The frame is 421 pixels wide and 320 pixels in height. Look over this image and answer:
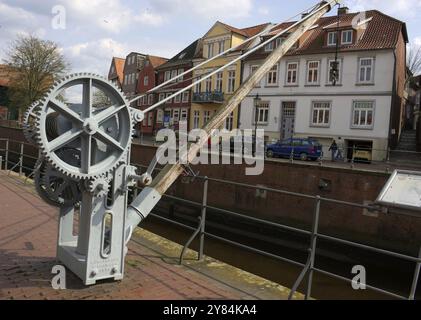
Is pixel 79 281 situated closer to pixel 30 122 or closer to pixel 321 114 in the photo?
pixel 30 122

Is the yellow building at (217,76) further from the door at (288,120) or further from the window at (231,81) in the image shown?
the door at (288,120)

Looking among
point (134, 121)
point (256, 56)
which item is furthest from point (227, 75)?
point (134, 121)

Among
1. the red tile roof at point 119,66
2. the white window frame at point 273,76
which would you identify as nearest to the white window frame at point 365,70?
the white window frame at point 273,76

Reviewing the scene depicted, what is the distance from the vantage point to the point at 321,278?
44.9 ft

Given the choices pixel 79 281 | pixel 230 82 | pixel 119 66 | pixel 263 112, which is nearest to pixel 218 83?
pixel 230 82

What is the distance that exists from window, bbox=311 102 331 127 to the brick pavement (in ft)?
98.6

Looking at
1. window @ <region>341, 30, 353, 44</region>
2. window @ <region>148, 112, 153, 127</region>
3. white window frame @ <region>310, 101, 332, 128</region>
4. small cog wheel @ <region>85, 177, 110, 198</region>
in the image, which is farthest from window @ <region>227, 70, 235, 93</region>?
small cog wheel @ <region>85, 177, 110, 198</region>

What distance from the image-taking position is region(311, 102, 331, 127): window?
1372 inches

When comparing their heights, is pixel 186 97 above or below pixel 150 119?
above

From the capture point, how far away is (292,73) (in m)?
37.4

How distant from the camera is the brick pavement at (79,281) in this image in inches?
188

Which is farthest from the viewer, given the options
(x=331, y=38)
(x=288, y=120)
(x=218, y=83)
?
(x=218, y=83)

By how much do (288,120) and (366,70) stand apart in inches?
307

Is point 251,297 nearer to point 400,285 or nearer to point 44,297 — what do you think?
point 44,297
